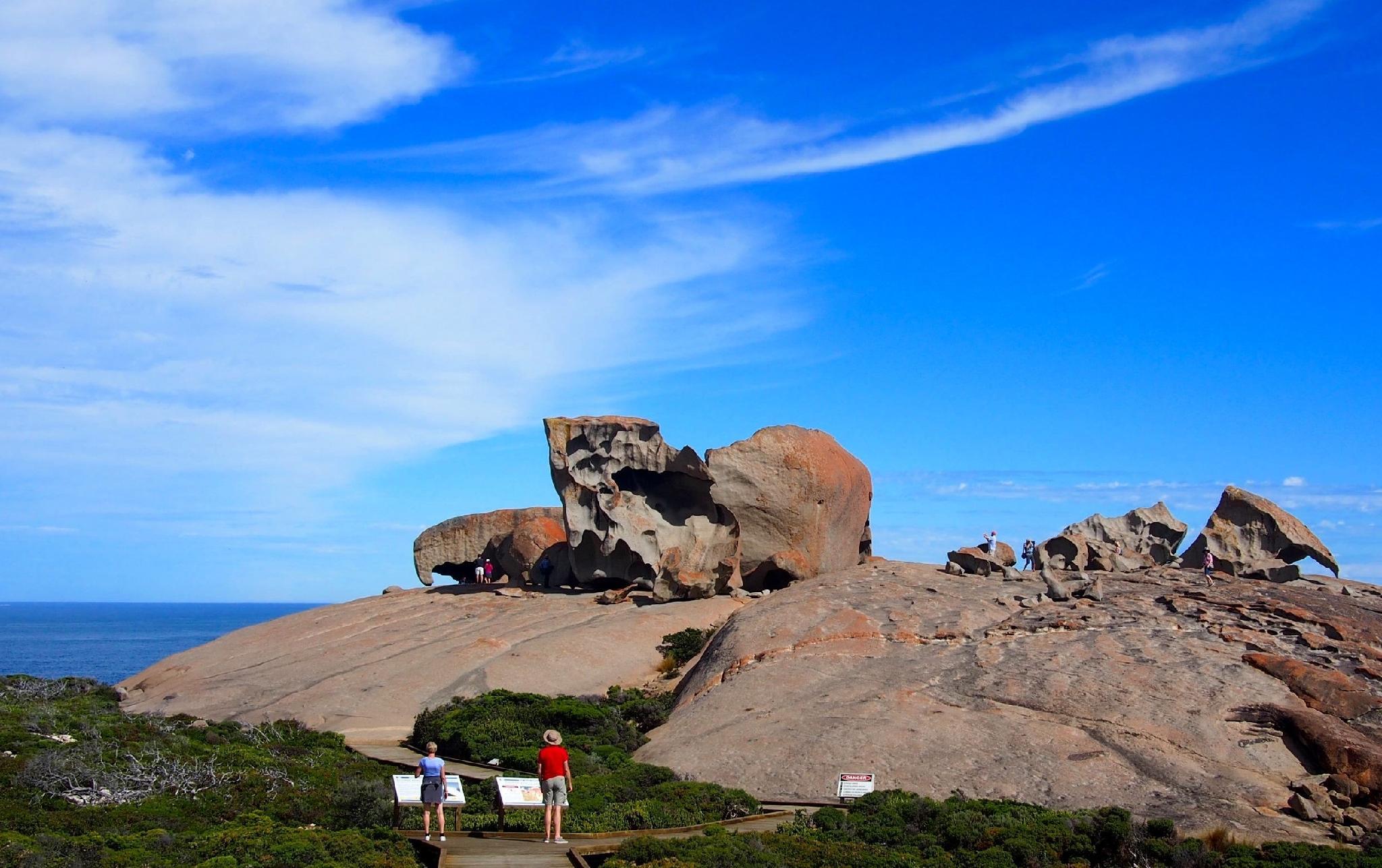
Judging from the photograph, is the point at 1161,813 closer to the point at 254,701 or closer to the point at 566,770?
the point at 566,770

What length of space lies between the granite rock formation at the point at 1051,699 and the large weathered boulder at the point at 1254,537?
675cm

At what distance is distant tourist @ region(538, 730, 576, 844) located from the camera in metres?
14.9

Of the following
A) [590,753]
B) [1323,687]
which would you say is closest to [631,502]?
[590,753]

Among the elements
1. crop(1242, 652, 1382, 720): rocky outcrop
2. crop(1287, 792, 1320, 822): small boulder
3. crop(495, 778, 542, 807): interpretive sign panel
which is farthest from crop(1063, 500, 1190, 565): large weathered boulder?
crop(495, 778, 542, 807): interpretive sign panel

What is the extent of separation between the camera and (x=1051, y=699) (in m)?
21.2

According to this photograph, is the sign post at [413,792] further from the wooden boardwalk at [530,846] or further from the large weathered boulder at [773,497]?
the large weathered boulder at [773,497]

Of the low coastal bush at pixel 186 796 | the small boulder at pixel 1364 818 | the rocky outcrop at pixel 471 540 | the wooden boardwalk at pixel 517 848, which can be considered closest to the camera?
the wooden boardwalk at pixel 517 848

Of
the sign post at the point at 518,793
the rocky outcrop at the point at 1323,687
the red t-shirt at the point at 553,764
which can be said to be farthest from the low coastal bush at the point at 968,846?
the rocky outcrop at the point at 1323,687

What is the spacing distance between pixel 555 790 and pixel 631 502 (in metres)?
23.4

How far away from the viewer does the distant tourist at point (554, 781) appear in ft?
48.8

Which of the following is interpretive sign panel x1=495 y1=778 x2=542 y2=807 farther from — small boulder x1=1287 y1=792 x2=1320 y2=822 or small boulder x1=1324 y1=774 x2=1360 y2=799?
small boulder x1=1324 y1=774 x2=1360 y2=799

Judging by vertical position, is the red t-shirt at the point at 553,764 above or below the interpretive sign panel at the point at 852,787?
above

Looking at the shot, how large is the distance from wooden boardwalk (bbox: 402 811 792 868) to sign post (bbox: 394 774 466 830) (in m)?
0.37

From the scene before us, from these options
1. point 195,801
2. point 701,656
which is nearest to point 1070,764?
point 701,656
